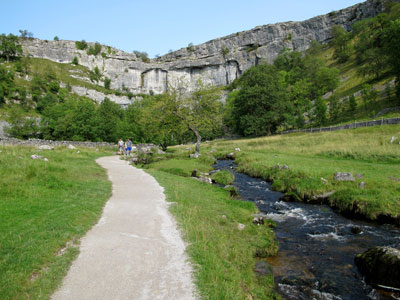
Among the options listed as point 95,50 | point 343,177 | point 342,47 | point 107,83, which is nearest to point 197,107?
point 343,177

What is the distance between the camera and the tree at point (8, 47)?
434 feet

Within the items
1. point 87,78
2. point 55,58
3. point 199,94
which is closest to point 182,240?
point 199,94

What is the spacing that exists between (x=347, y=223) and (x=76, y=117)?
70.0m

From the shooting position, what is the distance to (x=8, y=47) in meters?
133

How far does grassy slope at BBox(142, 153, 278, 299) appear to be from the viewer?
5.46 m

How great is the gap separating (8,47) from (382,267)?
176694 millimetres

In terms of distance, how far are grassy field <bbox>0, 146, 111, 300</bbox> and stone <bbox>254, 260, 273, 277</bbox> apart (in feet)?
16.5

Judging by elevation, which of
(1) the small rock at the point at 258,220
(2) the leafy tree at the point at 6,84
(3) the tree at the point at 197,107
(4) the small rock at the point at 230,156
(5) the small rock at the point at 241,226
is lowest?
(1) the small rock at the point at 258,220

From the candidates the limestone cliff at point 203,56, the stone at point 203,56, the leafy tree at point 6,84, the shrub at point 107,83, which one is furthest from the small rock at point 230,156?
the shrub at point 107,83

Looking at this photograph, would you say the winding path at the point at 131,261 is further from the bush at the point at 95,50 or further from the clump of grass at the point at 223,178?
the bush at the point at 95,50

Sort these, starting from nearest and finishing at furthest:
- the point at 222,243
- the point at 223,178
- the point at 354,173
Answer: the point at 222,243 < the point at 354,173 < the point at 223,178

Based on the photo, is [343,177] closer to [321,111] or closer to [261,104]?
[321,111]

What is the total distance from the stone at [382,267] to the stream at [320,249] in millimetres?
263

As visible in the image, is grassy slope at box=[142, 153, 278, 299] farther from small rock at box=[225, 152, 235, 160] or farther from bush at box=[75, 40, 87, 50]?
bush at box=[75, 40, 87, 50]
